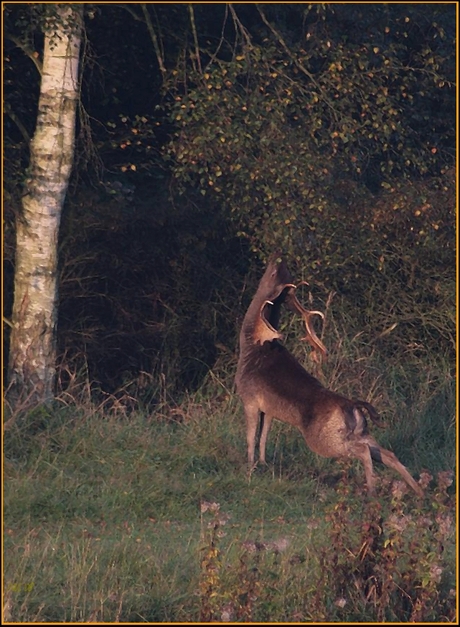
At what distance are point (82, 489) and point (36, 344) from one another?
237cm

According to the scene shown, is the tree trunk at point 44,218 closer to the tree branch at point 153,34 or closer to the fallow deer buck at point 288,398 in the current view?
the tree branch at point 153,34

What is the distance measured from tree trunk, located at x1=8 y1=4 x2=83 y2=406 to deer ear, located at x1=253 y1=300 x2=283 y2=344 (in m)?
2.00

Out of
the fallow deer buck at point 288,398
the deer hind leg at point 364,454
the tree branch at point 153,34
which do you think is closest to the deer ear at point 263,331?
the fallow deer buck at point 288,398

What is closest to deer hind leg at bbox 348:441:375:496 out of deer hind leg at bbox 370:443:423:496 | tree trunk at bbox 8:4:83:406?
deer hind leg at bbox 370:443:423:496

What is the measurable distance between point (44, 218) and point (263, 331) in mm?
2280

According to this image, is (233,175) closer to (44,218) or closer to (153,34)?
(153,34)

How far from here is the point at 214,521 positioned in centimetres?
622

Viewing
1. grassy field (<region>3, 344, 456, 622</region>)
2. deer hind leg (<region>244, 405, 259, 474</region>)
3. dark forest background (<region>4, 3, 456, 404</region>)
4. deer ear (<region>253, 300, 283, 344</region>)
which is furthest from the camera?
dark forest background (<region>4, 3, 456, 404</region>)

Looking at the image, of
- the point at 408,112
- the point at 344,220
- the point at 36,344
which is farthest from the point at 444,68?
the point at 36,344

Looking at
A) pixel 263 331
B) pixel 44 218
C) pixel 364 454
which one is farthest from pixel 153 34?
pixel 364 454

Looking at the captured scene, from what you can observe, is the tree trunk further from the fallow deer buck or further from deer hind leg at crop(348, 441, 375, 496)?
deer hind leg at crop(348, 441, 375, 496)

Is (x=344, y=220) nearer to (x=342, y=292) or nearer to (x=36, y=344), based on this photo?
(x=342, y=292)

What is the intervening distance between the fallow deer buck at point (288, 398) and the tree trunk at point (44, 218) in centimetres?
194

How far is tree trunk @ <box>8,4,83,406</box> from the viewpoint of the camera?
997 centimetres
